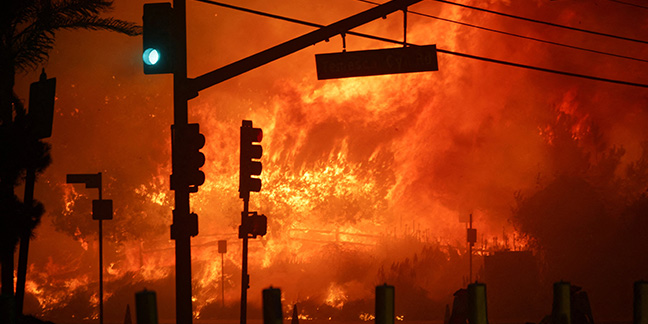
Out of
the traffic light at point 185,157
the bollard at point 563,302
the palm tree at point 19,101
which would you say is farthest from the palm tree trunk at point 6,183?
the bollard at point 563,302

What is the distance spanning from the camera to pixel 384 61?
14.0m

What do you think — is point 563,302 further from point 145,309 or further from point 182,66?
point 182,66

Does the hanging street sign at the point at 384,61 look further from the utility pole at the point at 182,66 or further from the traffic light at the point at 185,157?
the traffic light at the point at 185,157

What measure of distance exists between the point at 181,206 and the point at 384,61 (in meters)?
4.20

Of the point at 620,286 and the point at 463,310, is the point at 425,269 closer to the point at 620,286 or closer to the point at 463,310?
the point at 620,286

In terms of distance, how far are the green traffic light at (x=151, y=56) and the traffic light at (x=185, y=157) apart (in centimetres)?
118

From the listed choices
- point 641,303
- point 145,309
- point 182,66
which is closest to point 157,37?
point 182,66

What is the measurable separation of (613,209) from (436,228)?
9822mm

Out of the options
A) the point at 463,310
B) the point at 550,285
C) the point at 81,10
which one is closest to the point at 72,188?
the point at 550,285

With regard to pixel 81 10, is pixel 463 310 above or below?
below

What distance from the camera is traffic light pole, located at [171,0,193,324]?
1365cm

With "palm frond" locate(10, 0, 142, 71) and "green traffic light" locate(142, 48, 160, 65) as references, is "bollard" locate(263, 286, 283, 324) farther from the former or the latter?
"palm frond" locate(10, 0, 142, 71)

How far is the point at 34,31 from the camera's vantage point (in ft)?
65.4

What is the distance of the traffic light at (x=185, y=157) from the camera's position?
46.3 ft
